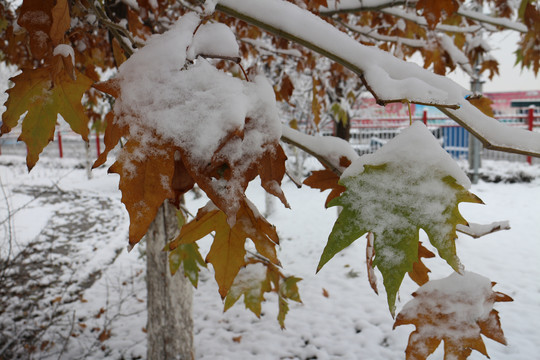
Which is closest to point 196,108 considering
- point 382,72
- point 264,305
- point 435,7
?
point 382,72

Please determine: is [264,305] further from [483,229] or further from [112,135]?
[112,135]

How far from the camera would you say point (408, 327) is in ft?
10.6

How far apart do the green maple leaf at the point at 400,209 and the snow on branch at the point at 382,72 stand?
0.07 meters

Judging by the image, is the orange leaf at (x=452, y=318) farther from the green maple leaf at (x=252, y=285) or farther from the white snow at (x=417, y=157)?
the green maple leaf at (x=252, y=285)

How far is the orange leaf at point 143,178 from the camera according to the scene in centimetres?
48

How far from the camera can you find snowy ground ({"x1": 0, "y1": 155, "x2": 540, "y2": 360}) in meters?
3.06

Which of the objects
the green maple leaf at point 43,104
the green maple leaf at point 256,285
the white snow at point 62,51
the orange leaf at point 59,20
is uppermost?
the orange leaf at point 59,20

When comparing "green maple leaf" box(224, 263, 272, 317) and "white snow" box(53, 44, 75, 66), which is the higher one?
"white snow" box(53, 44, 75, 66)

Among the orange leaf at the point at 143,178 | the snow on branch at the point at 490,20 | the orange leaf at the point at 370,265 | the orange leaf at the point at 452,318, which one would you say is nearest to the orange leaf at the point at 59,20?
the orange leaf at the point at 143,178

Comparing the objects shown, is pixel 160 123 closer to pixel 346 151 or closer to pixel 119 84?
pixel 119 84

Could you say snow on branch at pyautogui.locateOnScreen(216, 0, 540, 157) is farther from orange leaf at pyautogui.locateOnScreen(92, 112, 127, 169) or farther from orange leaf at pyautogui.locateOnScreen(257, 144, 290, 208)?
orange leaf at pyautogui.locateOnScreen(92, 112, 127, 169)

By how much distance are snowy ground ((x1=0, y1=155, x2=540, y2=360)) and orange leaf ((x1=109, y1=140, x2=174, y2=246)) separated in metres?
2.65

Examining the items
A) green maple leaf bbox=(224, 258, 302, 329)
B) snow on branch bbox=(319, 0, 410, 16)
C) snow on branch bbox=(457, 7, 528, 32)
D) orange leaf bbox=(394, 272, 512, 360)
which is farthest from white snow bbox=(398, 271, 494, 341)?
snow on branch bbox=(457, 7, 528, 32)

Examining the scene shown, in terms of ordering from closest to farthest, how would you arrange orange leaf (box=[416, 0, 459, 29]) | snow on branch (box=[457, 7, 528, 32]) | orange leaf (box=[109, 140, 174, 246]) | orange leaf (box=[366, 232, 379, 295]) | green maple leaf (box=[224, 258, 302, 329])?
orange leaf (box=[109, 140, 174, 246]) < orange leaf (box=[366, 232, 379, 295]) < orange leaf (box=[416, 0, 459, 29]) < green maple leaf (box=[224, 258, 302, 329]) < snow on branch (box=[457, 7, 528, 32])
